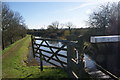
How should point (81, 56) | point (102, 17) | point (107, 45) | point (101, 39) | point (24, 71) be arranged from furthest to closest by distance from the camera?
point (102, 17)
point (107, 45)
point (24, 71)
point (81, 56)
point (101, 39)

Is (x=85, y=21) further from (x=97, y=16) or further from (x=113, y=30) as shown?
(x=113, y=30)

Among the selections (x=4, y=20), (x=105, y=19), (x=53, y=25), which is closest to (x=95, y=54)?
(x=105, y=19)

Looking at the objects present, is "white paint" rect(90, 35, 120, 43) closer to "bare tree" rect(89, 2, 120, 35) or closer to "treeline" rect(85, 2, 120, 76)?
"treeline" rect(85, 2, 120, 76)

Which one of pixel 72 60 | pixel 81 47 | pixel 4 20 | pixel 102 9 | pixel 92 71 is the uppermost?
pixel 102 9

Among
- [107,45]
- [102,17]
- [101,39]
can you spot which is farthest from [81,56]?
[102,17]

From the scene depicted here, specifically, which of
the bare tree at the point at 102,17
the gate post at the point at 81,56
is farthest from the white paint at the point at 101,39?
the bare tree at the point at 102,17

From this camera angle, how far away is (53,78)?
537 cm

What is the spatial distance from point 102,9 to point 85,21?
4096 millimetres

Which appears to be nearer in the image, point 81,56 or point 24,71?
point 81,56

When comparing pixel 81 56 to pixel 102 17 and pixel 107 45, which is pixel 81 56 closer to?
pixel 107 45

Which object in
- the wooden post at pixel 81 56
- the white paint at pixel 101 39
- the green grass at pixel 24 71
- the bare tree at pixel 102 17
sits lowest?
the green grass at pixel 24 71

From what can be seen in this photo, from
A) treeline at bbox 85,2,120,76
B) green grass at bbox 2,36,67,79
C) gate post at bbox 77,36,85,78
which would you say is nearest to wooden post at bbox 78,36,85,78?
gate post at bbox 77,36,85,78

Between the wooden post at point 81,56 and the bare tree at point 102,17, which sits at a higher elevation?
the bare tree at point 102,17

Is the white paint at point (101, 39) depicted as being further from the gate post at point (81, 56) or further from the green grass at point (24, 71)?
the green grass at point (24, 71)
